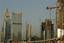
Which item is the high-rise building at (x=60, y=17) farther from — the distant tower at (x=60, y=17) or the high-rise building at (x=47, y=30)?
the high-rise building at (x=47, y=30)

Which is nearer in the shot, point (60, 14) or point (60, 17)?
point (60, 17)

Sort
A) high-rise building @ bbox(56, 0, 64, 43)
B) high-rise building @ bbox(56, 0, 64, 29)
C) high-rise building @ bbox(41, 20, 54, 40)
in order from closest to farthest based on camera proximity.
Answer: high-rise building @ bbox(56, 0, 64, 43)
high-rise building @ bbox(56, 0, 64, 29)
high-rise building @ bbox(41, 20, 54, 40)

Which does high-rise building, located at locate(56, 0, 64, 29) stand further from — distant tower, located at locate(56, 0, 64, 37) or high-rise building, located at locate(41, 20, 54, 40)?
high-rise building, located at locate(41, 20, 54, 40)

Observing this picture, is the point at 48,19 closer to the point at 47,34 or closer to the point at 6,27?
the point at 47,34

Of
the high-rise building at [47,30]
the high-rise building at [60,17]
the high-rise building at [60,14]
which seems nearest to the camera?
the high-rise building at [60,17]

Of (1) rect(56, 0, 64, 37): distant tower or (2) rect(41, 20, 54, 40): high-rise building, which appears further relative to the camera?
(2) rect(41, 20, 54, 40): high-rise building

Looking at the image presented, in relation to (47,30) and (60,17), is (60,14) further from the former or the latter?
(47,30)

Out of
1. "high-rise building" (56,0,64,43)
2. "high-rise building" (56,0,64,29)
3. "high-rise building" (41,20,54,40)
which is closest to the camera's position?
"high-rise building" (56,0,64,43)

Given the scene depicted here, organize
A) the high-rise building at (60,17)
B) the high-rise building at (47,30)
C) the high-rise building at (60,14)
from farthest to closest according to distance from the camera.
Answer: the high-rise building at (47,30) → the high-rise building at (60,14) → the high-rise building at (60,17)

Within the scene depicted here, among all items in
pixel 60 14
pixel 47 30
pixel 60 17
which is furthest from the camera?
pixel 47 30

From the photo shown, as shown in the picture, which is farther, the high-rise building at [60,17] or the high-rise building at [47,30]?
the high-rise building at [47,30]

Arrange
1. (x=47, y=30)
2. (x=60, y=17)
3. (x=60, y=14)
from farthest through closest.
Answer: (x=47, y=30), (x=60, y=14), (x=60, y=17)

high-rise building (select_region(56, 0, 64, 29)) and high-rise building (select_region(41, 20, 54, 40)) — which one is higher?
high-rise building (select_region(56, 0, 64, 29))

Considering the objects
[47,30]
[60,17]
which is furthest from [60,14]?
[47,30]
